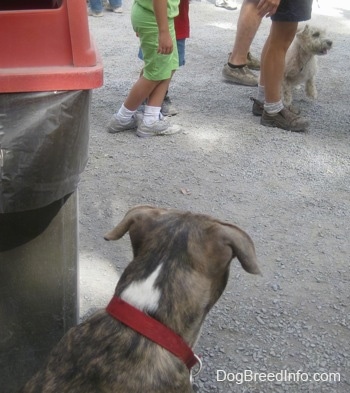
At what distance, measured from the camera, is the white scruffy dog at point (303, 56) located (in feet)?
19.2

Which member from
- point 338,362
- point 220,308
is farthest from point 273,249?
point 338,362

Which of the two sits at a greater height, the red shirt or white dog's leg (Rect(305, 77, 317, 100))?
the red shirt

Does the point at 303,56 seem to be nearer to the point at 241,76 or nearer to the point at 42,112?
the point at 241,76

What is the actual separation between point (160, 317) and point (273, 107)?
143 inches

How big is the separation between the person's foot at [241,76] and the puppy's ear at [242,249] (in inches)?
178

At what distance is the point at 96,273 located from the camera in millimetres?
3367

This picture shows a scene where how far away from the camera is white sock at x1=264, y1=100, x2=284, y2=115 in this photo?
17.1 feet

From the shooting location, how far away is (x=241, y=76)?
6262mm

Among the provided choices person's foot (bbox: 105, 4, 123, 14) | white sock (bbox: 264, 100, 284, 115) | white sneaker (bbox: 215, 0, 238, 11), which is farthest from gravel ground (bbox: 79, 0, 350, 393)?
white sneaker (bbox: 215, 0, 238, 11)

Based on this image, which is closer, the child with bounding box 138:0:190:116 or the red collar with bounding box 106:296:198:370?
the red collar with bounding box 106:296:198:370

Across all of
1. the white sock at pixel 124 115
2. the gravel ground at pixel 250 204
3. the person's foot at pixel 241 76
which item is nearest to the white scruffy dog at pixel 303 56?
the gravel ground at pixel 250 204

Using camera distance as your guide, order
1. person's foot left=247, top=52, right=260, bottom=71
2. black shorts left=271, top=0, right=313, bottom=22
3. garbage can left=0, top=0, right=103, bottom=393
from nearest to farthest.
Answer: garbage can left=0, top=0, right=103, bottom=393 < black shorts left=271, top=0, right=313, bottom=22 < person's foot left=247, top=52, right=260, bottom=71

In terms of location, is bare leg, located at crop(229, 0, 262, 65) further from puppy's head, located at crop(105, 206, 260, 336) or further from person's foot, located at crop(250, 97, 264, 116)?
puppy's head, located at crop(105, 206, 260, 336)

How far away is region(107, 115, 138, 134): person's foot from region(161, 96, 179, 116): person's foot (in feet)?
1.38
